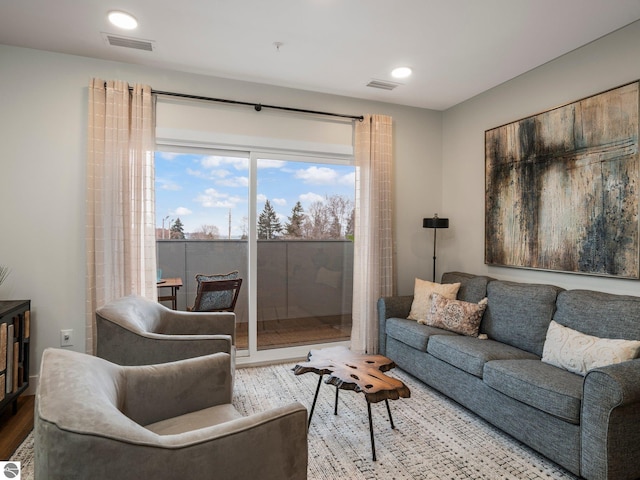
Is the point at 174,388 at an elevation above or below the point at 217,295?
below

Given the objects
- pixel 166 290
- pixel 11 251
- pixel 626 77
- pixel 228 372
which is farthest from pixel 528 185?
pixel 11 251

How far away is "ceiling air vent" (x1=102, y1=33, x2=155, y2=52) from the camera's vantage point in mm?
2709

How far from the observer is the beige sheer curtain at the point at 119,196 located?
2.98m

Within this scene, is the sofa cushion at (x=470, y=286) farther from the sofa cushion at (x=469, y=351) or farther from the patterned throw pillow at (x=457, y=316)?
the sofa cushion at (x=469, y=351)

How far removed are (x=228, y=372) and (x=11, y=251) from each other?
231 centimetres

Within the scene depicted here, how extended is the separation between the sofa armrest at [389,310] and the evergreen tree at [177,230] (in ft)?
6.85

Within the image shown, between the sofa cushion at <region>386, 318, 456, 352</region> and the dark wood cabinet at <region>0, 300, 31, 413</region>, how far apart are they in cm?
303

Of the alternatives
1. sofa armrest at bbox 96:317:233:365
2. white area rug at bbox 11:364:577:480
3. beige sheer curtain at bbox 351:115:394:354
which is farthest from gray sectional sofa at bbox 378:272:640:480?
sofa armrest at bbox 96:317:233:365

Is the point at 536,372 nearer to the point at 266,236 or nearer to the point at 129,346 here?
the point at 129,346

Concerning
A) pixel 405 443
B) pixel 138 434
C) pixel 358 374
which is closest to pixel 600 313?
pixel 405 443

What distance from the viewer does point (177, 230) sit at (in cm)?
345

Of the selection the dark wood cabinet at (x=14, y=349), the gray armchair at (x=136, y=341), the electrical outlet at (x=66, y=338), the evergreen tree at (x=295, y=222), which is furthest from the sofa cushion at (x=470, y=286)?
the dark wood cabinet at (x=14, y=349)

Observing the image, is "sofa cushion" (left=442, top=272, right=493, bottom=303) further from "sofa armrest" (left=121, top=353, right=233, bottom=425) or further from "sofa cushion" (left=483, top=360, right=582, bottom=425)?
"sofa armrest" (left=121, top=353, right=233, bottom=425)

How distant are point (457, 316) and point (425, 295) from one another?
0.47 meters
